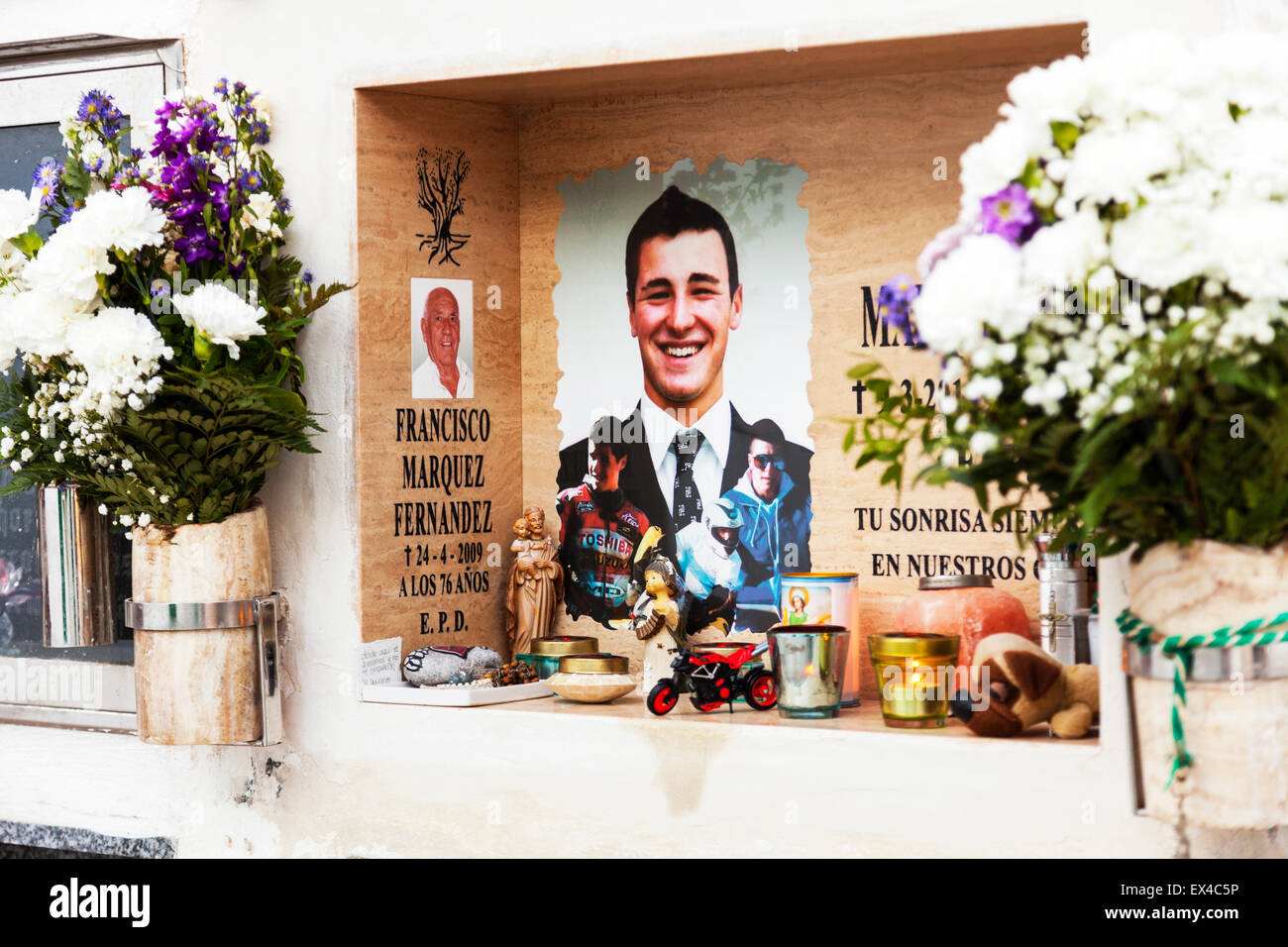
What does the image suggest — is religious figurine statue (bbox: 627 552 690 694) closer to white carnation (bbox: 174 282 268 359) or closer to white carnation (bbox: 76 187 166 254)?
white carnation (bbox: 174 282 268 359)

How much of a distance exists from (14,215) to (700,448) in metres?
1.38

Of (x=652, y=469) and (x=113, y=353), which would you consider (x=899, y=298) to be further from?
(x=113, y=353)

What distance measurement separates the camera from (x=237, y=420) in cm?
282

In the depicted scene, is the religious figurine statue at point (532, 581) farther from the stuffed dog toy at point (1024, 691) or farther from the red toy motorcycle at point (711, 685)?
the stuffed dog toy at point (1024, 691)

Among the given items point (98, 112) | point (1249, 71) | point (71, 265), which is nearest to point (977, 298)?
point (1249, 71)

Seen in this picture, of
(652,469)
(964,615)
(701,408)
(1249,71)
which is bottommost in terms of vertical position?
(964,615)

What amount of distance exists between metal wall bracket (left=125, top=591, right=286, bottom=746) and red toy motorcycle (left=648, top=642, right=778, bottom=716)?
73 cm

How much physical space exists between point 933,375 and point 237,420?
4.25ft

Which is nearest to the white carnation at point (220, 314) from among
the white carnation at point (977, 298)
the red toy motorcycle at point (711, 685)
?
the red toy motorcycle at point (711, 685)

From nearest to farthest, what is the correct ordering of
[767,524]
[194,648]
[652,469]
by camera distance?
[194,648] < [767,524] < [652,469]

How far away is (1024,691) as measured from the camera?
8.04ft

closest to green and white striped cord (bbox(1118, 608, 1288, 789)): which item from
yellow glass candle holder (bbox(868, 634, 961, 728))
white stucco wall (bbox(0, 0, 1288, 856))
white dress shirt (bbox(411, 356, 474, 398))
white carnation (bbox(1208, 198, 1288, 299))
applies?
white stucco wall (bbox(0, 0, 1288, 856))

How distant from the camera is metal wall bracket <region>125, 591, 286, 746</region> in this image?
2.81m
